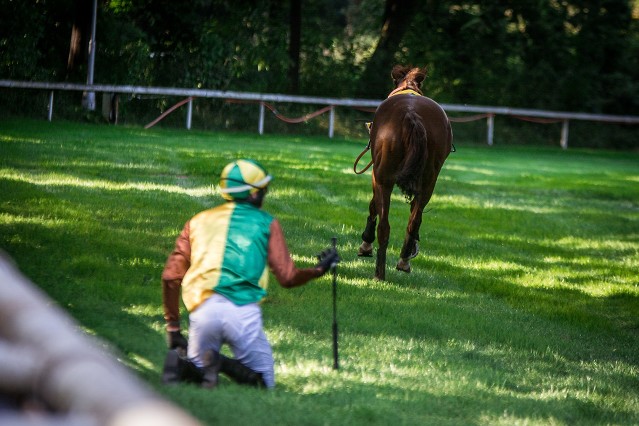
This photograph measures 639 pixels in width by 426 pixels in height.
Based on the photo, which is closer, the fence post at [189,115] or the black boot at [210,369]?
the black boot at [210,369]

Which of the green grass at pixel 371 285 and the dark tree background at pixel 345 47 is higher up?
the dark tree background at pixel 345 47

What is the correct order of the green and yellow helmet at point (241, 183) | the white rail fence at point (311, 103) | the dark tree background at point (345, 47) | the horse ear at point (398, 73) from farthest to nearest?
the dark tree background at point (345, 47), the white rail fence at point (311, 103), the horse ear at point (398, 73), the green and yellow helmet at point (241, 183)

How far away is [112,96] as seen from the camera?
88.3ft

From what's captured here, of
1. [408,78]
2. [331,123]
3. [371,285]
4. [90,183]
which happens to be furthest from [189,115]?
[371,285]

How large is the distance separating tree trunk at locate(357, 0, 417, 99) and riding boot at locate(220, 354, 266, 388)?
26.7m

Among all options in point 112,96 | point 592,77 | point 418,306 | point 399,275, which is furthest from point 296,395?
point 592,77

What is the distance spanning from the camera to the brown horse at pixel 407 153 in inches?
411

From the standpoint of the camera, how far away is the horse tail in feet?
34.2

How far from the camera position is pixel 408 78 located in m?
11.7

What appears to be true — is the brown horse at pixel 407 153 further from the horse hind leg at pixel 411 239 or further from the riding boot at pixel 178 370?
the riding boot at pixel 178 370

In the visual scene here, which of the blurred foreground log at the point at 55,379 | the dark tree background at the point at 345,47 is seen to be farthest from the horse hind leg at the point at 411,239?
the dark tree background at the point at 345,47

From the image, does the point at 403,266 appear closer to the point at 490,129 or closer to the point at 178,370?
the point at 178,370

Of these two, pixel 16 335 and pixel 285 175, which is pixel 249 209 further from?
pixel 285 175

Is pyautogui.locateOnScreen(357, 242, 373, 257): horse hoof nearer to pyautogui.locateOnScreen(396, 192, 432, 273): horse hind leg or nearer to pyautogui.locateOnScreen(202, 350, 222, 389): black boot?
pyautogui.locateOnScreen(396, 192, 432, 273): horse hind leg
